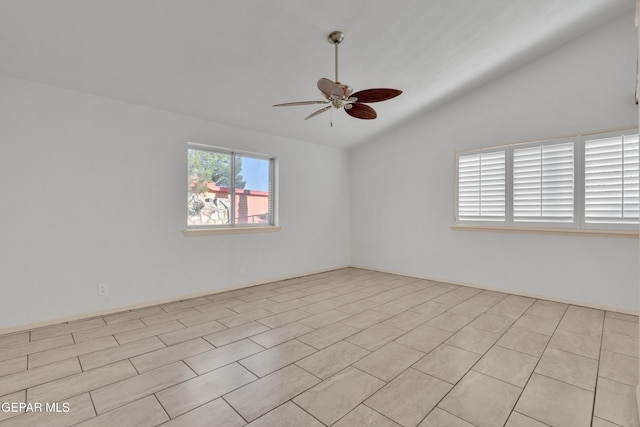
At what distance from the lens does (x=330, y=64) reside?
3475 millimetres

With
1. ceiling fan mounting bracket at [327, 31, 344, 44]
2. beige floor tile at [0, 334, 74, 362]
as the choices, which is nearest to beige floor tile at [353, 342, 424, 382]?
beige floor tile at [0, 334, 74, 362]

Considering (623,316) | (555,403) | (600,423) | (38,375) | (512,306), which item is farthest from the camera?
(512,306)

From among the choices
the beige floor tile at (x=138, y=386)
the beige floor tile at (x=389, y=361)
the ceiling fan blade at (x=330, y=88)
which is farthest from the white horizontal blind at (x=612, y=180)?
the beige floor tile at (x=138, y=386)

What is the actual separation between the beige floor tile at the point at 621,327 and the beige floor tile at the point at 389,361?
7.18ft

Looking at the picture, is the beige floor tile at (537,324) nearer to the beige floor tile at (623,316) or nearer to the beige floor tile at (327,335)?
the beige floor tile at (623,316)

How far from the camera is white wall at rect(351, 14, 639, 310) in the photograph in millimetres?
3734

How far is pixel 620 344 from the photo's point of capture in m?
2.78

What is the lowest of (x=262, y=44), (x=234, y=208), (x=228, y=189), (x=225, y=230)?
(x=225, y=230)

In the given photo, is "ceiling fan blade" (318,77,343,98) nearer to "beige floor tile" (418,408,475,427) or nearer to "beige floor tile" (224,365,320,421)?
"beige floor tile" (224,365,320,421)

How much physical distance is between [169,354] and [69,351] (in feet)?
2.94

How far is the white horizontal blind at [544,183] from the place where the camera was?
13.3 feet

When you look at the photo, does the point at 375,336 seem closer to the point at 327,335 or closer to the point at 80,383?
the point at 327,335

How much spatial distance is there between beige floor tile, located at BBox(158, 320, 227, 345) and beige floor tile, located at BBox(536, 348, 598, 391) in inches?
113

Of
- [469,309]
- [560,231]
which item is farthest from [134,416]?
[560,231]
